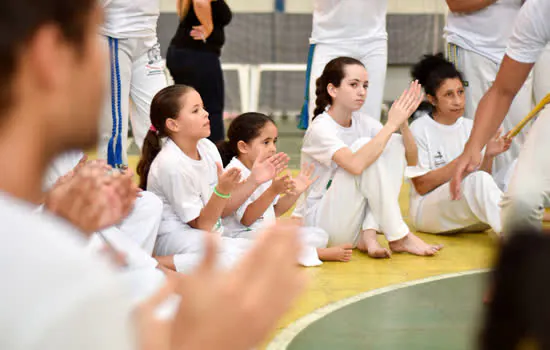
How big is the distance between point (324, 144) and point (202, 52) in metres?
1.18

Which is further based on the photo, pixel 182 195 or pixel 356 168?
pixel 356 168

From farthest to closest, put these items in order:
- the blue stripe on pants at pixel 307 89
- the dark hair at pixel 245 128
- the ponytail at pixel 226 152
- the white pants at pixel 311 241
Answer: the blue stripe on pants at pixel 307 89 → the ponytail at pixel 226 152 → the dark hair at pixel 245 128 → the white pants at pixel 311 241

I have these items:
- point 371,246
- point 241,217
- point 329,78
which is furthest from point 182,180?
point 329,78

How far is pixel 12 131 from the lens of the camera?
26.1 inches

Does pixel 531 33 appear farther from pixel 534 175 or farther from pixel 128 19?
pixel 128 19

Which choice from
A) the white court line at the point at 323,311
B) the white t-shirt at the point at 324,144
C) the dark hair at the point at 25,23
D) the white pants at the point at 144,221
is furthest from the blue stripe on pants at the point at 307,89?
the dark hair at the point at 25,23

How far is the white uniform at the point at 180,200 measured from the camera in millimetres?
3127

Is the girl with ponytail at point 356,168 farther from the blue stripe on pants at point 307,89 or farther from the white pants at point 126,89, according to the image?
the white pants at point 126,89

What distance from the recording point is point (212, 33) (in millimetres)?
4520

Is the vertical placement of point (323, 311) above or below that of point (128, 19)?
below

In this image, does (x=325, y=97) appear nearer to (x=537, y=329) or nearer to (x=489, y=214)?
(x=489, y=214)

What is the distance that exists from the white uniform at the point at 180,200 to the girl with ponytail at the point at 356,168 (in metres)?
0.61

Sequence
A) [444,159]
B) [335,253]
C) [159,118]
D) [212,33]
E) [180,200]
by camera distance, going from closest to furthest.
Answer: [180,200] → [159,118] → [335,253] → [444,159] → [212,33]

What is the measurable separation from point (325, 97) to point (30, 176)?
3249 millimetres
